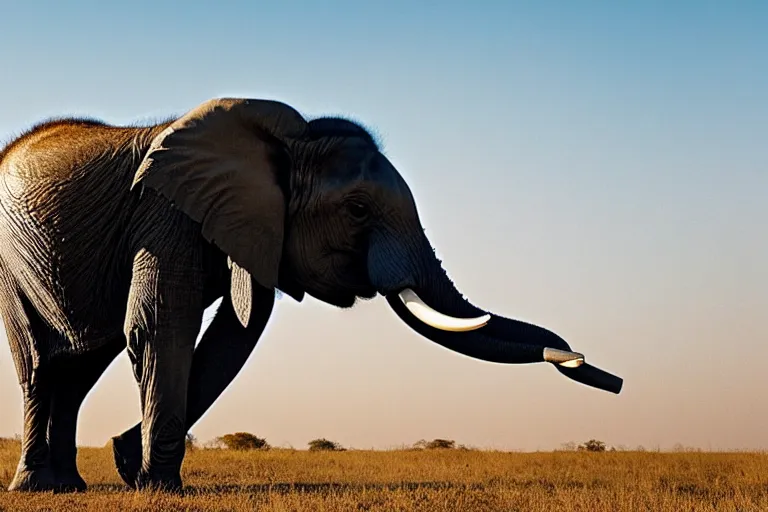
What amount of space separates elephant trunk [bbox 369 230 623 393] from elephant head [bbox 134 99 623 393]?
1 centimetres

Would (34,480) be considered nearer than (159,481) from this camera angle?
No

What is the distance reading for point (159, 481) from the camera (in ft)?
34.8

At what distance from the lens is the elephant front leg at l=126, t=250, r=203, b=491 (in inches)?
416

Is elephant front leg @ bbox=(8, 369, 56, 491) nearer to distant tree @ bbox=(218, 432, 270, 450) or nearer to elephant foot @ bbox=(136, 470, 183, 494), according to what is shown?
elephant foot @ bbox=(136, 470, 183, 494)

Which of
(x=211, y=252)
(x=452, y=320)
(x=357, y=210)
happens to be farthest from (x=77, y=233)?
(x=452, y=320)

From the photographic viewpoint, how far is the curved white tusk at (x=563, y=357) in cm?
983

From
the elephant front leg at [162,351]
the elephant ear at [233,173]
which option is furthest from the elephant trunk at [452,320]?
the elephant front leg at [162,351]

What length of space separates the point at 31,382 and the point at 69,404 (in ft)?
1.51

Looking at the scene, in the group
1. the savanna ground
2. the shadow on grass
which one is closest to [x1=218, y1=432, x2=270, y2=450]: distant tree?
the savanna ground

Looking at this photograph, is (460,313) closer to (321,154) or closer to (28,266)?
(321,154)

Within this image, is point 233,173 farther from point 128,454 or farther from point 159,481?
point 128,454

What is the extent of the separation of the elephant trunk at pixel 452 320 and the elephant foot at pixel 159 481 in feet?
8.21

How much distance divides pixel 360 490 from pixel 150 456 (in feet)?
6.72

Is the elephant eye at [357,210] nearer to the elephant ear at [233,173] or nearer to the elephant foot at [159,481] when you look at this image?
the elephant ear at [233,173]
